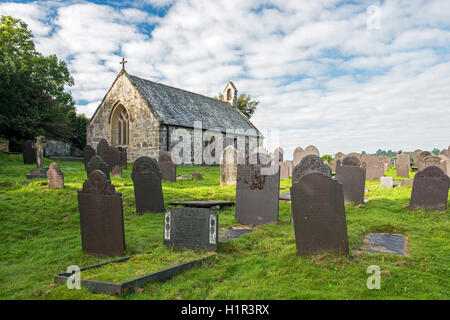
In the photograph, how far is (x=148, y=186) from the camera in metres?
8.62

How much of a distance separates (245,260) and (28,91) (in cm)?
2567

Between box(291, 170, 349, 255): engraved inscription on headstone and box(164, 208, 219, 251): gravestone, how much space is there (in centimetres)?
144

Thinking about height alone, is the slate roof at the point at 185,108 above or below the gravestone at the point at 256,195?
above

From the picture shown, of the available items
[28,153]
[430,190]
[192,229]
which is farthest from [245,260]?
[28,153]

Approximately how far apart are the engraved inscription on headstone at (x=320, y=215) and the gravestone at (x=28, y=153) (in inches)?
735

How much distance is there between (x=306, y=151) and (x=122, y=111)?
15.4 m

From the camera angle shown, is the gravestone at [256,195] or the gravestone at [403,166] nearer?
the gravestone at [256,195]

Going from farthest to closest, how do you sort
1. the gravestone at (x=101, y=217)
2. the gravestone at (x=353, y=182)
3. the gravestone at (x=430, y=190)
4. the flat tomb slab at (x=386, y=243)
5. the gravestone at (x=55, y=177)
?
1. the gravestone at (x=55, y=177)
2. the gravestone at (x=353, y=182)
3. the gravestone at (x=430, y=190)
4. the gravestone at (x=101, y=217)
5. the flat tomb slab at (x=386, y=243)

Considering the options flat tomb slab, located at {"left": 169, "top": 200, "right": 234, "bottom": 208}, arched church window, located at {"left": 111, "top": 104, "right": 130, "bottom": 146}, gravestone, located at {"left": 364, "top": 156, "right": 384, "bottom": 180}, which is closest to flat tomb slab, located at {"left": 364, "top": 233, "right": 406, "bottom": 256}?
flat tomb slab, located at {"left": 169, "top": 200, "right": 234, "bottom": 208}

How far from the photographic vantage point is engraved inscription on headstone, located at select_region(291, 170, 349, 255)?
4887 millimetres

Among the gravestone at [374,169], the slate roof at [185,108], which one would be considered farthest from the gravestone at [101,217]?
the slate roof at [185,108]

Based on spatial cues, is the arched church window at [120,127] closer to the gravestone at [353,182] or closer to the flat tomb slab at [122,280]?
the gravestone at [353,182]

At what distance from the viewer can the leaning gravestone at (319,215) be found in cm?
488

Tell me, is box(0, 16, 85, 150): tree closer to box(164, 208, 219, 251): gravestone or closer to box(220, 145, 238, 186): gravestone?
box(220, 145, 238, 186): gravestone
